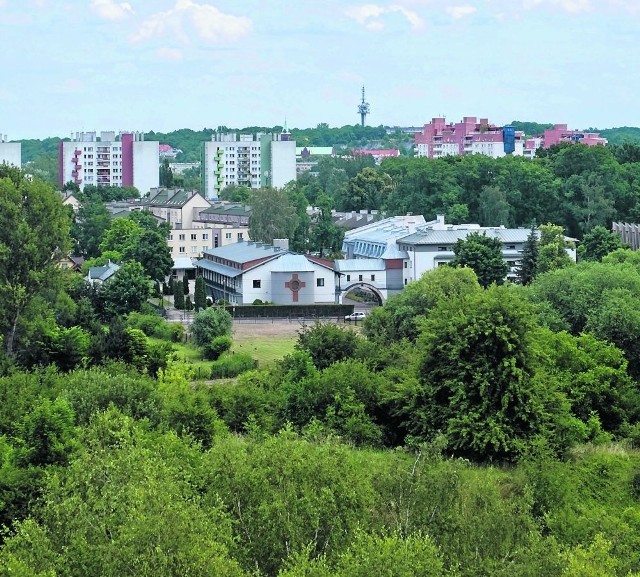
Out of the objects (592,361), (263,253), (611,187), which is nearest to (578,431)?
Answer: (592,361)

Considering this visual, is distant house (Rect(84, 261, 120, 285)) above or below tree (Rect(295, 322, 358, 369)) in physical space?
above

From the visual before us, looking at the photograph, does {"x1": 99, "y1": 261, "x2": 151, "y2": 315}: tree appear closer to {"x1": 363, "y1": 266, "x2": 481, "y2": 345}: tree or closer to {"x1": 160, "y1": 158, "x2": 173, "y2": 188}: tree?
{"x1": 363, "y1": 266, "x2": 481, "y2": 345}: tree

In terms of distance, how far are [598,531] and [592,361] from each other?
1102cm

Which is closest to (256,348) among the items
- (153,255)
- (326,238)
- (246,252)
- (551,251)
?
(246,252)

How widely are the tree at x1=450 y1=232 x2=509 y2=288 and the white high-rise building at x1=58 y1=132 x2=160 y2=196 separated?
68803 mm

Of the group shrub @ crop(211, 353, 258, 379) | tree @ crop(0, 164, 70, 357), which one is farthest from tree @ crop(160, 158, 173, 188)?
shrub @ crop(211, 353, 258, 379)

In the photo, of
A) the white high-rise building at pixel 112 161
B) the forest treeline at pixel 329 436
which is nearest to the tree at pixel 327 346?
the forest treeline at pixel 329 436

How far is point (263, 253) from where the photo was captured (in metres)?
59.6

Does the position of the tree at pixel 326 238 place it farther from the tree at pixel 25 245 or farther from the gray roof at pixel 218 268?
the tree at pixel 25 245

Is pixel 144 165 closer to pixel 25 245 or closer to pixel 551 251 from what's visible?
pixel 551 251

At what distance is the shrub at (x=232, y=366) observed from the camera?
40.3m

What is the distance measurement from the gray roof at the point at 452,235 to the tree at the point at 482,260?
127 inches

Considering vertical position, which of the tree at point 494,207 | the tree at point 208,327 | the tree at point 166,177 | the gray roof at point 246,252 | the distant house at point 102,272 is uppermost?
the tree at point 166,177

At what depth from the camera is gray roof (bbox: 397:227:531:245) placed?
61000mm
